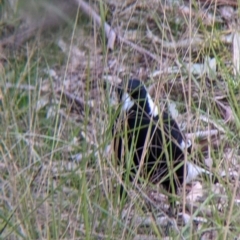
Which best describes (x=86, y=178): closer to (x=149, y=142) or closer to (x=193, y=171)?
(x=149, y=142)

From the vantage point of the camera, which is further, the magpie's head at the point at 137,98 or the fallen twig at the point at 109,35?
the magpie's head at the point at 137,98

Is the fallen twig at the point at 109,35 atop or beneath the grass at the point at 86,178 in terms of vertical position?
atop

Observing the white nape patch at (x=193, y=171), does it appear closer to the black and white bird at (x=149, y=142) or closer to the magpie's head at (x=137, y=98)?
the black and white bird at (x=149, y=142)

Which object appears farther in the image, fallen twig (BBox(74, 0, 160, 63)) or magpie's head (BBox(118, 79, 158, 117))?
magpie's head (BBox(118, 79, 158, 117))

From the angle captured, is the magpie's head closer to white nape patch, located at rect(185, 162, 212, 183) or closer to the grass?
the grass

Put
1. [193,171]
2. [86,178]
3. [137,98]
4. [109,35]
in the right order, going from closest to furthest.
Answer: [86,178]
[193,171]
[137,98]
[109,35]

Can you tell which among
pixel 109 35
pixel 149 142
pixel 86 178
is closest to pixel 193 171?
pixel 149 142

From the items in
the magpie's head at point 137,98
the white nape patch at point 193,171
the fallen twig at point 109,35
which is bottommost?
the white nape patch at point 193,171

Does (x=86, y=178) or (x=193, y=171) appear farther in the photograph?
(x=193, y=171)

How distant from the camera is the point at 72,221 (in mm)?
1851

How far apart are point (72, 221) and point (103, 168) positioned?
0.19m

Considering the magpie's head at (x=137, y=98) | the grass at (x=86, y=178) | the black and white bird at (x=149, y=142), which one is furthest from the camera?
the magpie's head at (x=137, y=98)

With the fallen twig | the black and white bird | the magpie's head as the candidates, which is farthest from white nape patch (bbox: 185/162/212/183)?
the fallen twig

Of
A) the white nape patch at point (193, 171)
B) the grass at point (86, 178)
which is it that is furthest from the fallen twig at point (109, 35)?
the white nape patch at point (193, 171)
